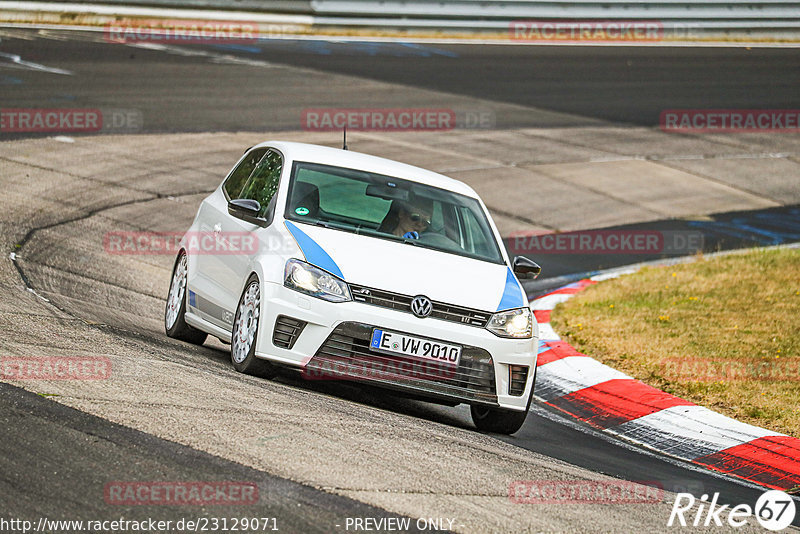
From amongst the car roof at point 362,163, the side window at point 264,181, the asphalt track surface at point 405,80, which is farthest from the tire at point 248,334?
the asphalt track surface at point 405,80

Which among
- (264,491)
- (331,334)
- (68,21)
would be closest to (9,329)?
(331,334)

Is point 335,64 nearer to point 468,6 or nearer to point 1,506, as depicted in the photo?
point 468,6

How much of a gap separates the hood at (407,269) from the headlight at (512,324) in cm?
5

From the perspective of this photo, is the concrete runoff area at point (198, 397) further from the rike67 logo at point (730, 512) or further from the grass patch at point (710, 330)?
the grass patch at point (710, 330)

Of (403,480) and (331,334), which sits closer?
(403,480)

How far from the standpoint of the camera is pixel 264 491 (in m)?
5.02

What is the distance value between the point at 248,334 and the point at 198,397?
121cm

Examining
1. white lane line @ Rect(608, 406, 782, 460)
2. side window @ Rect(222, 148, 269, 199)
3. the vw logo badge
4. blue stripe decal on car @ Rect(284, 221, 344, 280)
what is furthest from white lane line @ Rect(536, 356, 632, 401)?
side window @ Rect(222, 148, 269, 199)

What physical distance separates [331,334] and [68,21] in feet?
69.9

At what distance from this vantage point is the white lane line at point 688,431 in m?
7.85

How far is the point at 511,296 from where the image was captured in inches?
301

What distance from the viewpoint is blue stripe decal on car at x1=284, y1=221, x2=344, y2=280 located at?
726 cm

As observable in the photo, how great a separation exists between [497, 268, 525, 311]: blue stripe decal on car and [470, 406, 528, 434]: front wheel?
671mm

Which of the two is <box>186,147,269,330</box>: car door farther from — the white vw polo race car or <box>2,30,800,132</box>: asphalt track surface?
<box>2,30,800,132</box>: asphalt track surface
